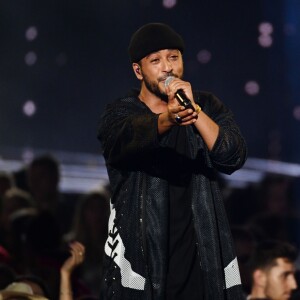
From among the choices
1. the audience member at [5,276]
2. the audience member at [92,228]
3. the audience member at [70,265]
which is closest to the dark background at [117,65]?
the audience member at [92,228]

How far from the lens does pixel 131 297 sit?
3396 mm

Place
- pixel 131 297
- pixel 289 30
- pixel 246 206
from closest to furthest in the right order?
pixel 131 297 < pixel 289 30 < pixel 246 206

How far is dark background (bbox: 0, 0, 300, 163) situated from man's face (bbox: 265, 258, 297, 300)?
1.90 metres

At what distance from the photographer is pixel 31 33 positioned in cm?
741

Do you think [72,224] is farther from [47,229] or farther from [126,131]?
[126,131]

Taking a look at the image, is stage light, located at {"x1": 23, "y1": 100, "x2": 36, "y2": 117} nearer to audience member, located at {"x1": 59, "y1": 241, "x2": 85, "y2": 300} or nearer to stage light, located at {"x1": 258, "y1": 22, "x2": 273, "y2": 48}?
stage light, located at {"x1": 258, "y1": 22, "x2": 273, "y2": 48}

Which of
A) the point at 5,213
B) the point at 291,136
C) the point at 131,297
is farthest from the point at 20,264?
the point at 131,297

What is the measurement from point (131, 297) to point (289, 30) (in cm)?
387

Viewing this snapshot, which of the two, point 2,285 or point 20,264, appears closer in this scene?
point 2,285

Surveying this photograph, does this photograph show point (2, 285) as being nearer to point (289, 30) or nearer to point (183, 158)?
point (183, 158)

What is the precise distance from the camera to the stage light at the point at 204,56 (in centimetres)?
713

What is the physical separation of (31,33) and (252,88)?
162 centimetres

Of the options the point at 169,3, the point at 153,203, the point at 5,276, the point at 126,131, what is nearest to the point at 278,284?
the point at 5,276

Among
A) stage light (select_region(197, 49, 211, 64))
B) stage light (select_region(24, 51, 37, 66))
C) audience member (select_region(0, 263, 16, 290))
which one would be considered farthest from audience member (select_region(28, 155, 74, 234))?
audience member (select_region(0, 263, 16, 290))
